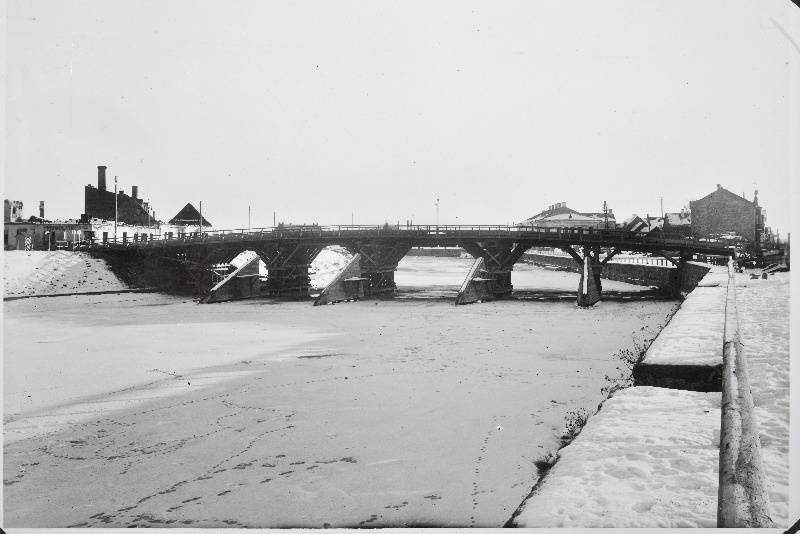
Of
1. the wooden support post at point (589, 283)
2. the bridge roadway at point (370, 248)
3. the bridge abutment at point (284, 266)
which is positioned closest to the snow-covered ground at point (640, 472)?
the wooden support post at point (589, 283)

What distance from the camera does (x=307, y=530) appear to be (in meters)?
5.96

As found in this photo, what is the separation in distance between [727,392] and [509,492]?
4.34 metres

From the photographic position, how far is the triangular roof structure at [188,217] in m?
86.7

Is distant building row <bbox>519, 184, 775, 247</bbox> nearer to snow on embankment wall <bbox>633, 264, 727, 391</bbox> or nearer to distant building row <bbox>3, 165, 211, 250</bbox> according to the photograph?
snow on embankment wall <bbox>633, 264, 727, 391</bbox>

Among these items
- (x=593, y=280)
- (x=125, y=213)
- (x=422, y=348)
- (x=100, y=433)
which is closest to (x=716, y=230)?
(x=593, y=280)

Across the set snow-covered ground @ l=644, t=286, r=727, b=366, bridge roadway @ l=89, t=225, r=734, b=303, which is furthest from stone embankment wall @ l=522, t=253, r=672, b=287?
snow-covered ground @ l=644, t=286, r=727, b=366

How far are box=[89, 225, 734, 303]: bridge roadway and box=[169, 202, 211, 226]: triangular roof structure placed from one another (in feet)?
134

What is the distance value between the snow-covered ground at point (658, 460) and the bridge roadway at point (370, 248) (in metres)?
29.6

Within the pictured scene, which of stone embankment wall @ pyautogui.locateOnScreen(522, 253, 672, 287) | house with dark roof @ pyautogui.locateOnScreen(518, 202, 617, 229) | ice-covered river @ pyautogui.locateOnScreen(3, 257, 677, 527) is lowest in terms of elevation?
ice-covered river @ pyautogui.locateOnScreen(3, 257, 677, 527)

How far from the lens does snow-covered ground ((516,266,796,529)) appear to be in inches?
187

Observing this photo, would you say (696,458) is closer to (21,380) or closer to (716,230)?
(21,380)

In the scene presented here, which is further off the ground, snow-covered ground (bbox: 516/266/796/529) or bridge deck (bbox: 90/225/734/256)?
bridge deck (bbox: 90/225/734/256)

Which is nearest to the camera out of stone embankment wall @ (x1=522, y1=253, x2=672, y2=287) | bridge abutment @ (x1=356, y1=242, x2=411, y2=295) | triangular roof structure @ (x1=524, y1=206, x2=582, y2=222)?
bridge abutment @ (x1=356, y1=242, x2=411, y2=295)

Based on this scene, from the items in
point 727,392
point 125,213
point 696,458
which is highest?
point 125,213
